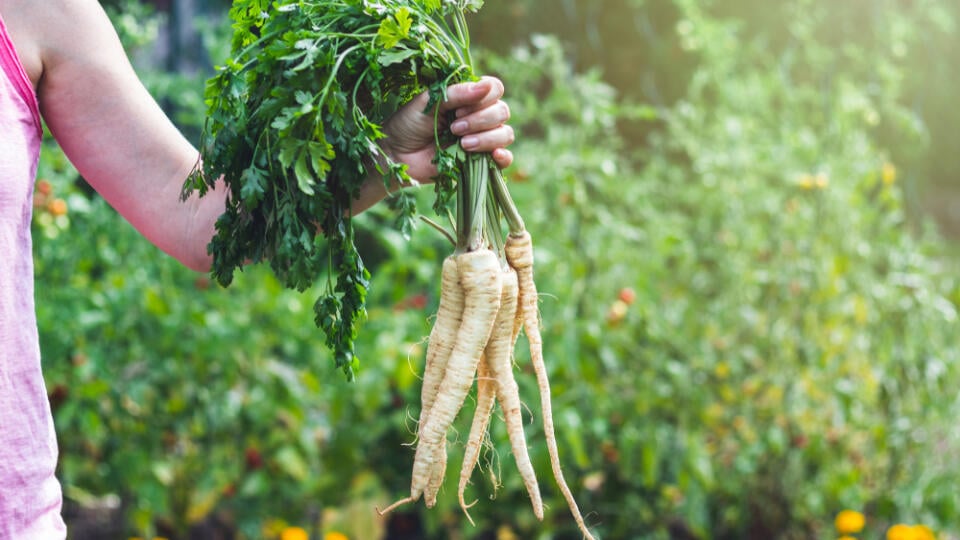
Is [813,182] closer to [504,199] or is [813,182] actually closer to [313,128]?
[504,199]

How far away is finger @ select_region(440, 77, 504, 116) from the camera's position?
3.86 feet

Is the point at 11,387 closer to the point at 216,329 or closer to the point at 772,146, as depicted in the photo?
the point at 216,329

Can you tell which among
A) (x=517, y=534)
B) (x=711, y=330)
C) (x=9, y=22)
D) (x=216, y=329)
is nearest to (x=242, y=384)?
(x=216, y=329)

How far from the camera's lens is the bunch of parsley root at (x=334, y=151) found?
3.67 ft

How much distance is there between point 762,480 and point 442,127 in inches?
75.1

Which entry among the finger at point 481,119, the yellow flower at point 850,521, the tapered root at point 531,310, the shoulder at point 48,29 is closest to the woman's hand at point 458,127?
the finger at point 481,119

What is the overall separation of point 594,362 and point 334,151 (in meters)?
1.58

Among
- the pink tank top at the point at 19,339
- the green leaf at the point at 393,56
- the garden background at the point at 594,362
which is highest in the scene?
the green leaf at the point at 393,56

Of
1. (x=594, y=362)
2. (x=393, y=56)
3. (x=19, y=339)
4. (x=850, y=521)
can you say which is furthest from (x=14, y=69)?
(x=850, y=521)

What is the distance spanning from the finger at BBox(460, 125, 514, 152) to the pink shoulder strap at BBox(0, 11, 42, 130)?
0.54 metres

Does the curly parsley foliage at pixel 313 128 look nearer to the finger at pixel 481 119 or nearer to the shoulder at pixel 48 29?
the finger at pixel 481 119

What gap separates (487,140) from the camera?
122 centimetres

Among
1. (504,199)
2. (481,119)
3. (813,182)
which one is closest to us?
(481,119)

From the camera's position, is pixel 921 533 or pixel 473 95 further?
pixel 921 533
